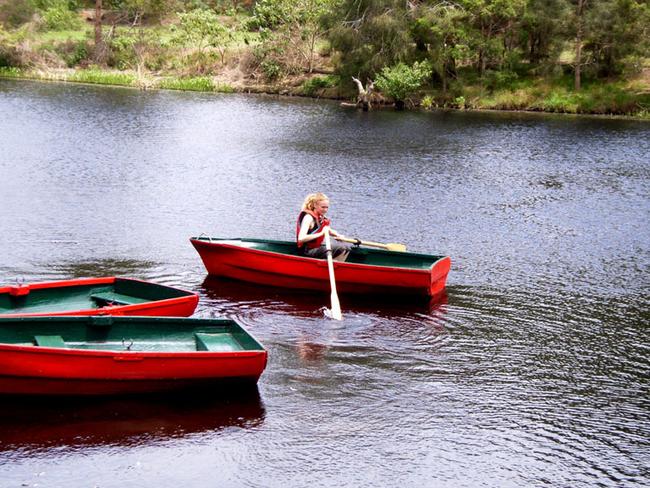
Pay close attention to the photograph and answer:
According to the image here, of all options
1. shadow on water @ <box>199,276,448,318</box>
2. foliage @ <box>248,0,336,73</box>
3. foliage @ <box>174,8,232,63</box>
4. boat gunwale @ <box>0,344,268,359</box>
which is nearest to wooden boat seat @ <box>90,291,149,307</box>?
boat gunwale @ <box>0,344,268,359</box>

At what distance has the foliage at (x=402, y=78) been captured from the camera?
57.9 meters

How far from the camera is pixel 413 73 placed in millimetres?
58156

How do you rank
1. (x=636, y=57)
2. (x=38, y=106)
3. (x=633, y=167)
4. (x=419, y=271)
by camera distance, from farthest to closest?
(x=636, y=57)
(x=38, y=106)
(x=633, y=167)
(x=419, y=271)

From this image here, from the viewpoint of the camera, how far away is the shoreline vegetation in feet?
190

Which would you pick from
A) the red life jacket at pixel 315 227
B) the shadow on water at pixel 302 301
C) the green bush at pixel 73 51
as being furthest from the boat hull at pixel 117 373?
the green bush at pixel 73 51

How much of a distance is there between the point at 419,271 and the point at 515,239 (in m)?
7.33

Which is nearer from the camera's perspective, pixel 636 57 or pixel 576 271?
pixel 576 271

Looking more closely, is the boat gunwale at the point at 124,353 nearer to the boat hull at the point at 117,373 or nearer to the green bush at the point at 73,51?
the boat hull at the point at 117,373

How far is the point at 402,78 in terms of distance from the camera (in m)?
57.9

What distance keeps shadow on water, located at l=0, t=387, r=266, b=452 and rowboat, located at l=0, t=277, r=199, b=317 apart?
210 cm

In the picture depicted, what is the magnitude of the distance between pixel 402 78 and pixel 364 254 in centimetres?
3985

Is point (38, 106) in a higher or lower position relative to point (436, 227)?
higher

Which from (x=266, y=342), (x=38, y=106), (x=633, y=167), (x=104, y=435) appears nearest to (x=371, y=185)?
(x=633, y=167)

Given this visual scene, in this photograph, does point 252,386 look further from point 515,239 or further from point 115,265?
point 515,239
